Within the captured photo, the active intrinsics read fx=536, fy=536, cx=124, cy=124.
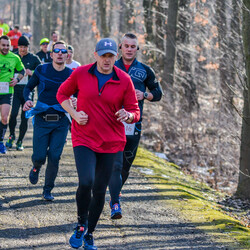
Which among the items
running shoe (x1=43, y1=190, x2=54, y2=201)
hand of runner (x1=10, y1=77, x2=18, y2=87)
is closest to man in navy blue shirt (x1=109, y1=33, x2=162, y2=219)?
running shoe (x1=43, y1=190, x2=54, y2=201)

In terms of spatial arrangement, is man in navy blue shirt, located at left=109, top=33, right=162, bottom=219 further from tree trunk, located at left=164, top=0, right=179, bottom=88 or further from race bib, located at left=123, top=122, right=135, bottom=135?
tree trunk, located at left=164, top=0, right=179, bottom=88

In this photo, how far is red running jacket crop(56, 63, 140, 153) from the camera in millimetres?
5117

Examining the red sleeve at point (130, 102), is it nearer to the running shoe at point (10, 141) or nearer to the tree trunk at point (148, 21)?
the running shoe at point (10, 141)

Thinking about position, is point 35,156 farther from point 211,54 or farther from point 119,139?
point 211,54

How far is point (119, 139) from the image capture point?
5293mm

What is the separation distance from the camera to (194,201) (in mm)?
8445

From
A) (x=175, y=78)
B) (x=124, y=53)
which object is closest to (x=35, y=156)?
(x=124, y=53)

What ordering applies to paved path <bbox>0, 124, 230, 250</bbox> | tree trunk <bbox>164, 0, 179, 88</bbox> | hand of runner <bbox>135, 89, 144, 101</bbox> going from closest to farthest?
paved path <bbox>0, 124, 230, 250</bbox>, hand of runner <bbox>135, 89, 144, 101</bbox>, tree trunk <bbox>164, 0, 179, 88</bbox>

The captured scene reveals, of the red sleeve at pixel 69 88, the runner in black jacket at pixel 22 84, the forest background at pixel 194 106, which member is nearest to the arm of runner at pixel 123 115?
the red sleeve at pixel 69 88

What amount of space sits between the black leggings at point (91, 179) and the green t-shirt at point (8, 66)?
5200 millimetres

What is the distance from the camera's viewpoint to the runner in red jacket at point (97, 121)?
201 inches

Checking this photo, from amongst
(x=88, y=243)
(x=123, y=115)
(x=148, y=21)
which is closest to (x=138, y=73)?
(x=123, y=115)

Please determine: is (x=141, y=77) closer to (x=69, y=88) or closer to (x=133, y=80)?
(x=133, y=80)

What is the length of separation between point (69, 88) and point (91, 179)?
931 mm
